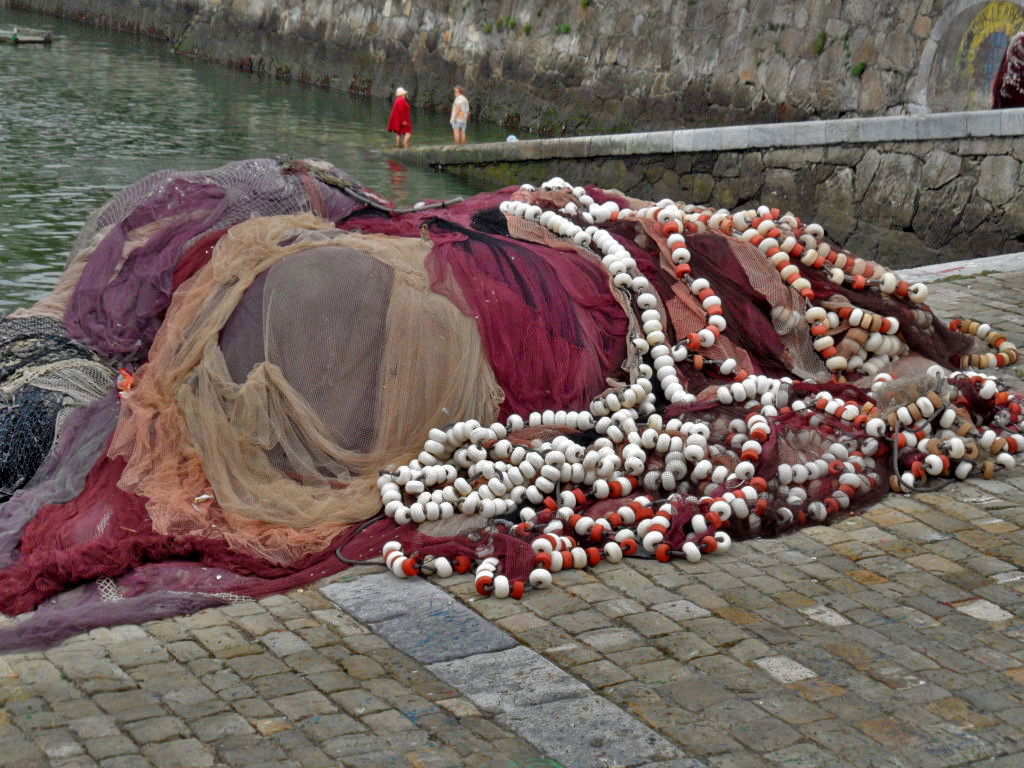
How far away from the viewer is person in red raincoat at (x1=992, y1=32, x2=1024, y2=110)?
13.1m

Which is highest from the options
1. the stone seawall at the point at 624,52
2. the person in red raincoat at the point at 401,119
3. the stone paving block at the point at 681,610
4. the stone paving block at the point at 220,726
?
the stone seawall at the point at 624,52

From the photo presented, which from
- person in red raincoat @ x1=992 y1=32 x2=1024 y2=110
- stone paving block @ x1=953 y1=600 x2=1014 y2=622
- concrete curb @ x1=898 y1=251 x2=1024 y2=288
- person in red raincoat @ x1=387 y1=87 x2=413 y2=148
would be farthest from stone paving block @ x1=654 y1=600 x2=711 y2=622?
person in red raincoat @ x1=387 y1=87 x2=413 y2=148

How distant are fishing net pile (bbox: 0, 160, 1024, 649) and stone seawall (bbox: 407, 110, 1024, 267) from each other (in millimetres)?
5116

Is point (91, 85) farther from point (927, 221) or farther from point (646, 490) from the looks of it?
point (646, 490)

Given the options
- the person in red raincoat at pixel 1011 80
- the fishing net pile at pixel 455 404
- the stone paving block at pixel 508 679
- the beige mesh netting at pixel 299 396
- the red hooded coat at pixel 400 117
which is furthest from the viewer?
the red hooded coat at pixel 400 117

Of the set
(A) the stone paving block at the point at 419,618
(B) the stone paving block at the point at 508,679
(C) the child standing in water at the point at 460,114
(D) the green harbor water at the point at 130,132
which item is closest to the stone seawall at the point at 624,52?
(D) the green harbor water at the point at 130,132

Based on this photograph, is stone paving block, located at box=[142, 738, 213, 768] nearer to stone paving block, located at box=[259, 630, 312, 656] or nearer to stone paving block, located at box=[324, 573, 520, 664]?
stone paving block, located at box=[259, 630, 312, 656]

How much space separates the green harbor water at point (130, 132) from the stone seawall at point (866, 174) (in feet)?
10.5

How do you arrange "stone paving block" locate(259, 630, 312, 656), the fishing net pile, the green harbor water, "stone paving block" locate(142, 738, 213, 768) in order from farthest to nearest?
1. the green harbor water
2. the fishing net pile
3. "stone paving block" locate(259, 630, 312, 656)
4. "stone paving block" locate(142, 738, 213, 768)

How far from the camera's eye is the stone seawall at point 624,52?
16297 millimetres

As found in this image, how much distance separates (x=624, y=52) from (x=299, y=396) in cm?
1746

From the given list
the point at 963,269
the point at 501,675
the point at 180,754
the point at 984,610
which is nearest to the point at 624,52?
the point at 963,269

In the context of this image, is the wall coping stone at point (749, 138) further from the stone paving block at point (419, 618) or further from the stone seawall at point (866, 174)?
the stone paving block at point (419, 618)

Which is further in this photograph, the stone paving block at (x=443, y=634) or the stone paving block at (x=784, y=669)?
the stone paving block at (x=443, y=634)
